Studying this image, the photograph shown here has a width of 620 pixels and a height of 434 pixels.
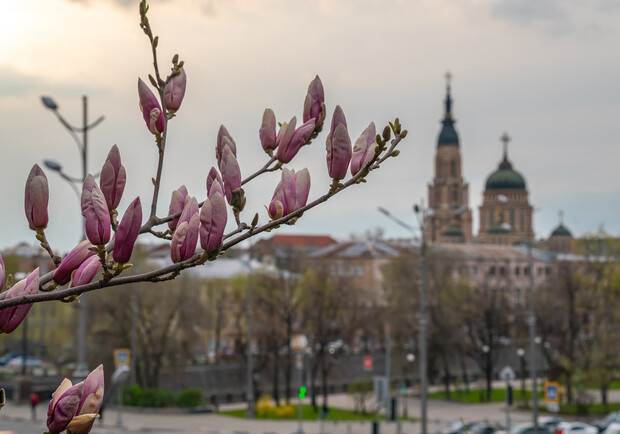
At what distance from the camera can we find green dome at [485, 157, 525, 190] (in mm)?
180125

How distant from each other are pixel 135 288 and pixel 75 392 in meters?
51.7

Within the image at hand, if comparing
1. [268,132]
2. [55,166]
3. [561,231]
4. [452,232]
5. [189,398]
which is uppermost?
[561,231]

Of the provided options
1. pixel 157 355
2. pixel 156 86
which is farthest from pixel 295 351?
pixel 156 86

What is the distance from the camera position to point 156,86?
135 inches

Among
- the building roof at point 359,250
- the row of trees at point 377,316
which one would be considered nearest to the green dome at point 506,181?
the building roof at point 359,250

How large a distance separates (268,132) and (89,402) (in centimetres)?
105

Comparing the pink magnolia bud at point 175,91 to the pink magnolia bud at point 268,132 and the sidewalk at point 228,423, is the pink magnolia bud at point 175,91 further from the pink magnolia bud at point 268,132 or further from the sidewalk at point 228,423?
the sidewalk at point 228,423

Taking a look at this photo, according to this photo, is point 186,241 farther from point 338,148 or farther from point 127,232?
point 338,148

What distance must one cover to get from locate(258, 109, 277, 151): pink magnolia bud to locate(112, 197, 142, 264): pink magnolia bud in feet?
2.37

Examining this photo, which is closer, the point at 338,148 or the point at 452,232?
the point at 338,148

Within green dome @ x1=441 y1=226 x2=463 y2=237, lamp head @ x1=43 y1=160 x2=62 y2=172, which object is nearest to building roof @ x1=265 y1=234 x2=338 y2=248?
green dome @ x1=441 y1=226 x2=463 y2=237

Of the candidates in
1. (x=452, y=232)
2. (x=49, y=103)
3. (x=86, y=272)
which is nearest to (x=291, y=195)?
(x=86, y=272)

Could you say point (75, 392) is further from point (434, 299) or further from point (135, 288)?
point (434, 299)

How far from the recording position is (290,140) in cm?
335
